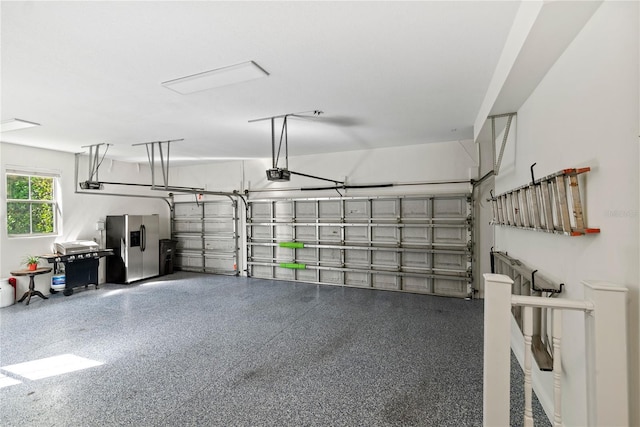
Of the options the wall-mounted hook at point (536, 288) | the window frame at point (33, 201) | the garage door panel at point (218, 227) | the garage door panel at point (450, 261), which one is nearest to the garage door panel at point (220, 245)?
the garage door panel at point (218, 227)

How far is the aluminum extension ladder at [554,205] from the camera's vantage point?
165 cm

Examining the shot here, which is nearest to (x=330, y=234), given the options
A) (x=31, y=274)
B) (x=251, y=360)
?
(x=251, y=360)

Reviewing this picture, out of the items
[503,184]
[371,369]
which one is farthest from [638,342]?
[503,184]

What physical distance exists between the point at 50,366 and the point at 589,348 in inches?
177

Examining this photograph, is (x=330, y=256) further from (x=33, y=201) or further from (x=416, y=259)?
Result: (x=33, y=201)

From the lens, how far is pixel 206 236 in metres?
8.08

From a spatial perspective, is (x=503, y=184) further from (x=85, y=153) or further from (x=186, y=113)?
(x=85, y=153)

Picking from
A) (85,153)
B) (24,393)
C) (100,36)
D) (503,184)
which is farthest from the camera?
(85,153)

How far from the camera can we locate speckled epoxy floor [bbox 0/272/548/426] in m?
2.33

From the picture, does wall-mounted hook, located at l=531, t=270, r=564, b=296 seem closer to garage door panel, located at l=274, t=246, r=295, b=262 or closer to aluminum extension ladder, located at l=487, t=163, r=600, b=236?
aluminum extension ladder, located at l=487, t=163, r=600, b=236

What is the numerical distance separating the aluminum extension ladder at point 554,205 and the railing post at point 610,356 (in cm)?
45

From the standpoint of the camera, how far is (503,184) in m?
3.61

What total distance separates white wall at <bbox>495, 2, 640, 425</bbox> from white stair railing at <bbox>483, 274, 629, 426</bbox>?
93mm

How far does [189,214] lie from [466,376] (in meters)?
7.67
